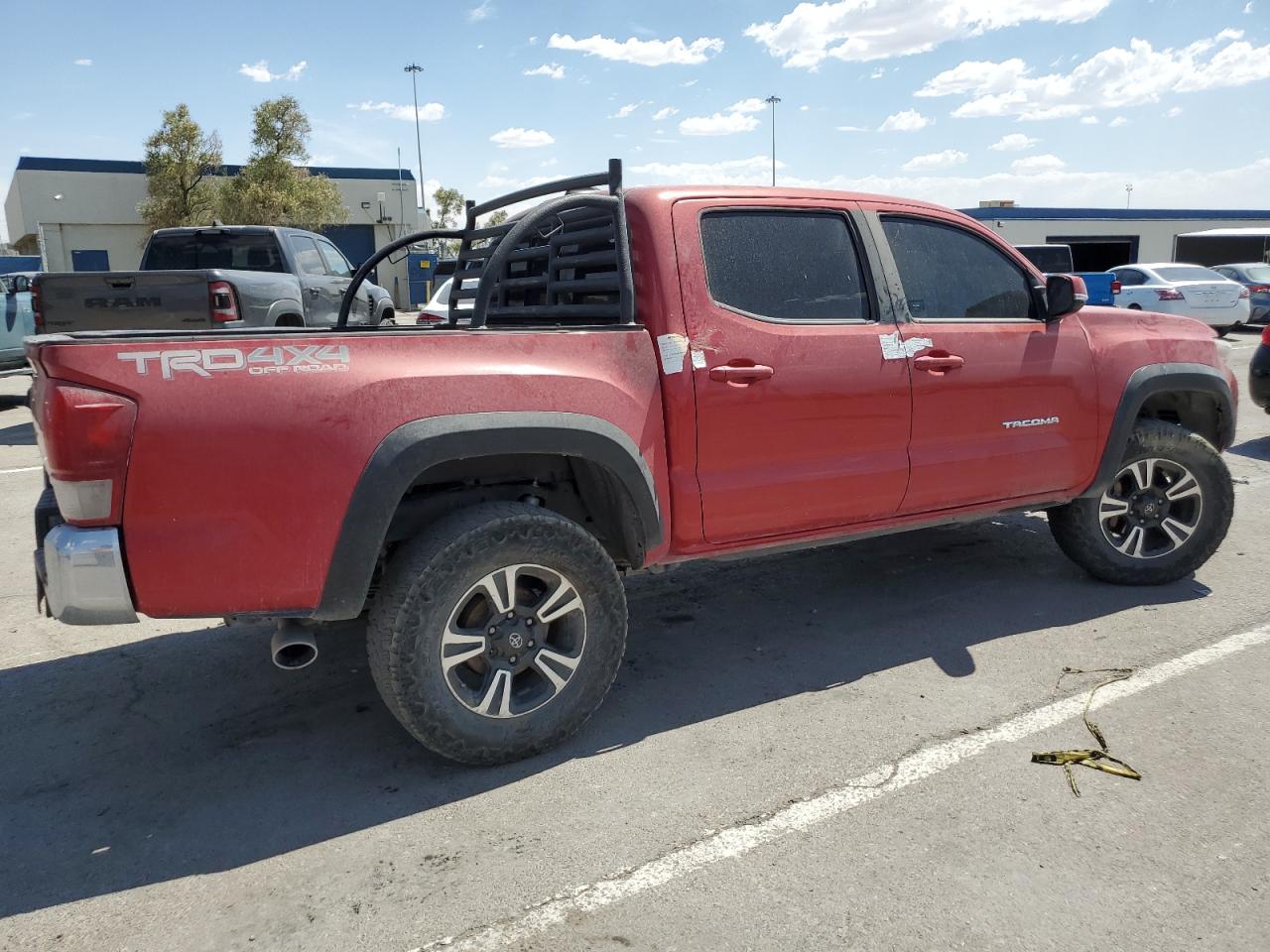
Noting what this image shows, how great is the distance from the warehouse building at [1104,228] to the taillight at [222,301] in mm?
40013

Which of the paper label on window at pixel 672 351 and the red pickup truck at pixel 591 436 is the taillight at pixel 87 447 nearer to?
the red pickup truck at pixel 591 436

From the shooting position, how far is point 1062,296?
4445 millimetres

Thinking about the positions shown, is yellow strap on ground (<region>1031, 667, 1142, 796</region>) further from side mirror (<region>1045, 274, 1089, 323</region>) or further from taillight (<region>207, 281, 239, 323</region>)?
taillight (<region>207, 281, 239, 323</region>)

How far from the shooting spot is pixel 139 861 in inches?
110

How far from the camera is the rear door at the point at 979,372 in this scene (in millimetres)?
4141

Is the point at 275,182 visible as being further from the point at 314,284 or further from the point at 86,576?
the point at 86,576

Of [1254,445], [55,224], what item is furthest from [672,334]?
[55,224]

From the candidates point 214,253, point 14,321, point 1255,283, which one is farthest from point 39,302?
point 1255,283

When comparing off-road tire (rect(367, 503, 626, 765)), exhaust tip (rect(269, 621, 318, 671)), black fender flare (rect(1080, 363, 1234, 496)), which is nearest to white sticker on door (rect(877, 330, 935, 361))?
black fender flare (rect(1080, 363, 1234, 496))

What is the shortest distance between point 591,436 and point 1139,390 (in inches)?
117

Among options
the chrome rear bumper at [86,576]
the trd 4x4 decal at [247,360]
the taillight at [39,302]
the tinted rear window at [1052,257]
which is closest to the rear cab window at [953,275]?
the trd 4x4 decal at [247,360]

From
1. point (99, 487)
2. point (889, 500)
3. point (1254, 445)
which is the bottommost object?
point (1254, 445)

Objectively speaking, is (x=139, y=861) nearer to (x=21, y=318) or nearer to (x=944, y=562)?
(x=944, y=562)

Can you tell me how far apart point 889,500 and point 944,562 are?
161 centimetres
